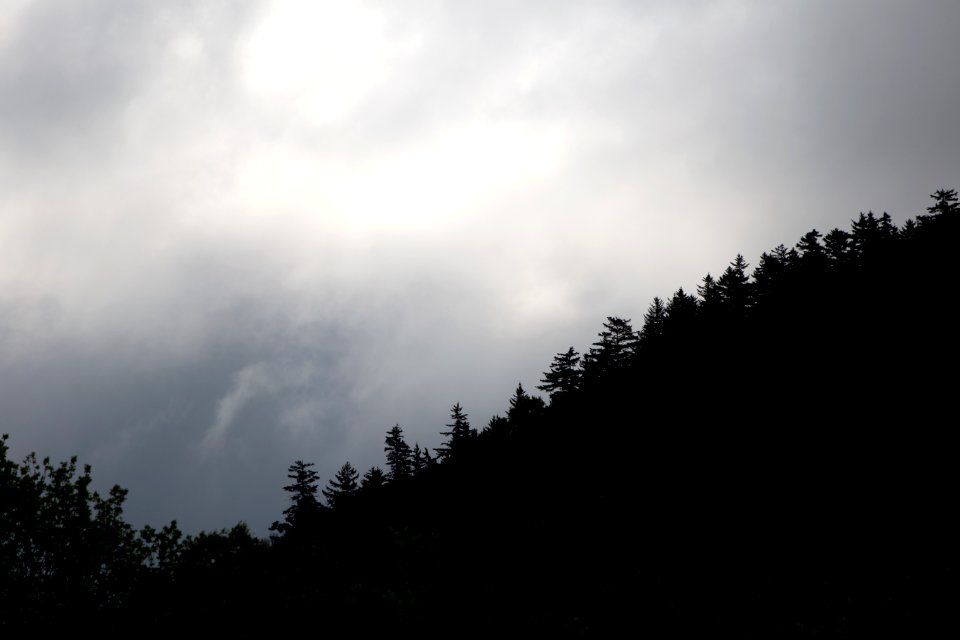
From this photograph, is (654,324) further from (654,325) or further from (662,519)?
(662,519)

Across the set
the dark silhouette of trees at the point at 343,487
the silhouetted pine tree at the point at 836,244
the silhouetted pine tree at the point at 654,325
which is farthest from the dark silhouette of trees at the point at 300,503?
the silhouetted pine tree at the point at 836,244

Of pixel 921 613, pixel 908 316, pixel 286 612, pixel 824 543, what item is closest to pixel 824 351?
pixel 908 316

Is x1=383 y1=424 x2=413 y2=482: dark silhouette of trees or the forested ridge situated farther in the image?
x1=383 y1=424 x2=413 y2=482: dark silhouette of trees

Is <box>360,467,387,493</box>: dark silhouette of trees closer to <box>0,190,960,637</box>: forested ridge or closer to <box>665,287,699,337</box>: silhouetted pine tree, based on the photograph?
<box>0,190,960,637</box>: forested ridge

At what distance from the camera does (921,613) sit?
49.2 feet

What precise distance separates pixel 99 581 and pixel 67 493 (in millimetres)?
3108

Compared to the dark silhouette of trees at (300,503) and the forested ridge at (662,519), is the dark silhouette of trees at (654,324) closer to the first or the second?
the forested ridge at (662,519)

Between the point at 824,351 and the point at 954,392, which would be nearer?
the point at 954,392

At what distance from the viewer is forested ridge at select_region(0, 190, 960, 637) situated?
15.4 metres

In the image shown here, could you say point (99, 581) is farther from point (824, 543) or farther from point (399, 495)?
point (399, 495)

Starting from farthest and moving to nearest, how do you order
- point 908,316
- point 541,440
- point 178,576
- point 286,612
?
point 541,440 < point 908,316 < point 178,576 < point 286,612

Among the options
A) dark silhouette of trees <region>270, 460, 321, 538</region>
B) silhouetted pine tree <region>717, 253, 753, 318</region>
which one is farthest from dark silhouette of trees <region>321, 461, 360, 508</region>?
silhouetted pine tree <region>717, 253, 753, 318</region>

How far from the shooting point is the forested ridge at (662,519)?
15445mm

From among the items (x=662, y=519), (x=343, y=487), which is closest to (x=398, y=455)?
(x=343, y=487)
